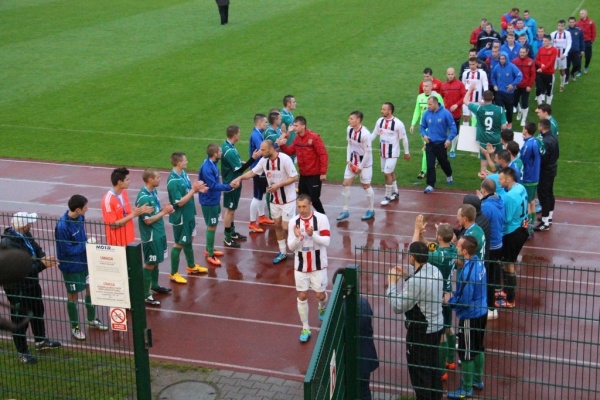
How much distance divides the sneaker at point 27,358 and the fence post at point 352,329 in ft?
13.6

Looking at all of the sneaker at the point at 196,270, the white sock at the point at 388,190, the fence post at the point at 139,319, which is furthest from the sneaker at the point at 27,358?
the white sock at the point at 388,190

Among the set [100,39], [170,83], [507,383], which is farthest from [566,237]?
[100,39]

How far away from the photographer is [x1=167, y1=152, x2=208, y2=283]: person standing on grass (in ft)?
39.1

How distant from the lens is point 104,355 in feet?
30.8

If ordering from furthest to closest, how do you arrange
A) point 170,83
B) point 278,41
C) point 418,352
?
1. point 278,41
2. point 170,83
3. point 418,352

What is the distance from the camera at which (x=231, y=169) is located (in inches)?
536

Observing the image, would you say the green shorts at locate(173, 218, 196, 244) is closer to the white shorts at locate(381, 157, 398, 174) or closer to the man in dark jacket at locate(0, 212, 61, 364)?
the man in dark jacket at locate(0, 212, 61, 364)

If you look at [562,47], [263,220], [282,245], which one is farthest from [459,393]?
[562,47]

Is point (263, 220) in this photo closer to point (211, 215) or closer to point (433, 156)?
point (211, 215)

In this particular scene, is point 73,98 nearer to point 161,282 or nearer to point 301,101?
point 301,101

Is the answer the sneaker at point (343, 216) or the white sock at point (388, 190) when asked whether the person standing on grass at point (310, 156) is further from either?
the white sock at point (388, 190)

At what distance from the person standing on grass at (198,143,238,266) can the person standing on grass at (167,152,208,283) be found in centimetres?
51

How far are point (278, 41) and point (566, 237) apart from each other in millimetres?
17294

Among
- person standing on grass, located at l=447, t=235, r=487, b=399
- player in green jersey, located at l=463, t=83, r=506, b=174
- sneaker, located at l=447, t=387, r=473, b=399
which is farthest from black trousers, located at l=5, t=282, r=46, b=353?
player in green jersey, located at l=463, t=83, r=506, b=174
